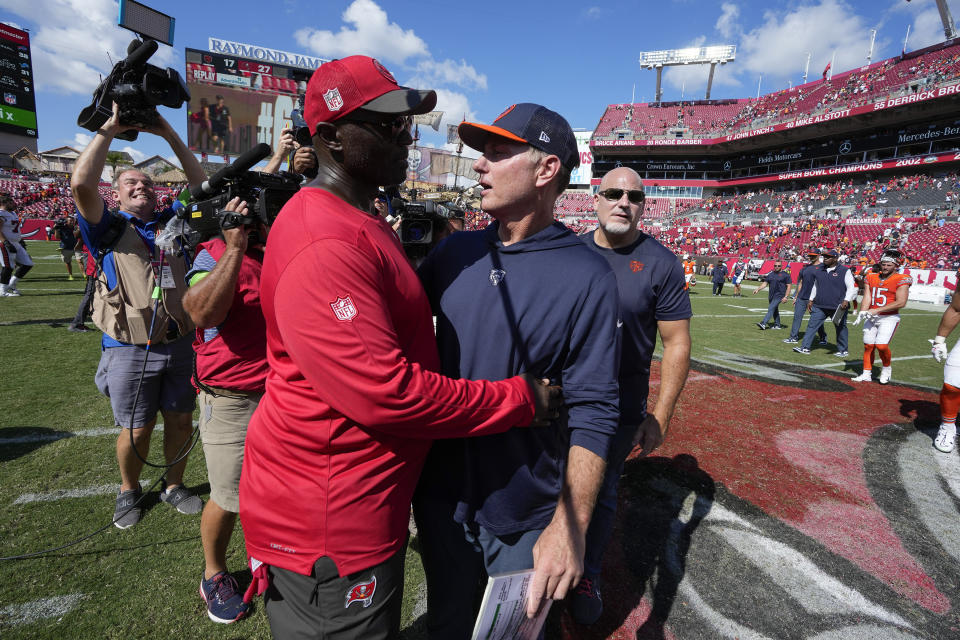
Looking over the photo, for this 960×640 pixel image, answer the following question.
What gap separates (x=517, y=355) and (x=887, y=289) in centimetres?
913

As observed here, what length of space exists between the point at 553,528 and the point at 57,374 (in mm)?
7260

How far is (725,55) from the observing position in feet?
205

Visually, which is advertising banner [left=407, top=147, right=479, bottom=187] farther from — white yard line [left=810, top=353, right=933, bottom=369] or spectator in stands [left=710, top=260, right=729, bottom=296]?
white yard line [left=810, top=353, right=933, bottom=369]

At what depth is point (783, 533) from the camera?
3.33 meters

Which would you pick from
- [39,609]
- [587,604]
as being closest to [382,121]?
[587,604]

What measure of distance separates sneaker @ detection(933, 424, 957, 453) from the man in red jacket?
5.86m

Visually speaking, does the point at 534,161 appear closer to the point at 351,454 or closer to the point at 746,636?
the point at 351,454

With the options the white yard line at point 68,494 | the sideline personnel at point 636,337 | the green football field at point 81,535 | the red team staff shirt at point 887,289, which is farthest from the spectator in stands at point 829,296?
the white yard line at point 68,494

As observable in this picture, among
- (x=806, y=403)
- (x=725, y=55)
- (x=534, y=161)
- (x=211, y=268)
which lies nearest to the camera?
(x=534, y=161)

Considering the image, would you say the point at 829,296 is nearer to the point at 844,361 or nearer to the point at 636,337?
the point at 844,361

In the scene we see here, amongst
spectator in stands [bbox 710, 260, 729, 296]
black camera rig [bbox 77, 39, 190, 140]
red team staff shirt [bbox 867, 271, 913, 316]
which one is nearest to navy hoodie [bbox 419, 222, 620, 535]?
black camera rig [bbox 77, 39, 190, 140]

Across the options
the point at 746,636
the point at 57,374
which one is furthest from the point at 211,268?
the point at 57,374

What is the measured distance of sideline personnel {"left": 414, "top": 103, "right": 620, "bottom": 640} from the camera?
1493 mm

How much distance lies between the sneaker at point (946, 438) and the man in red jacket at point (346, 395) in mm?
5857
